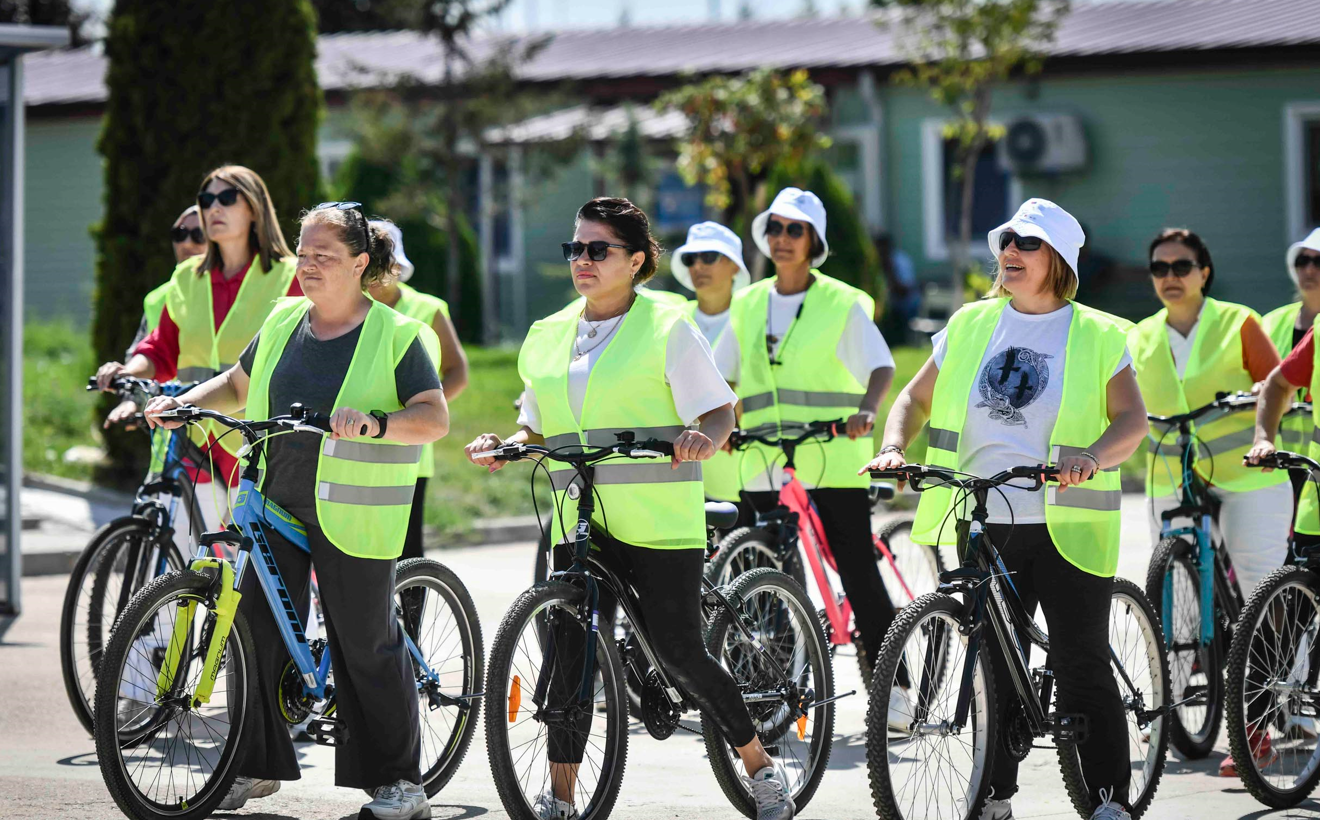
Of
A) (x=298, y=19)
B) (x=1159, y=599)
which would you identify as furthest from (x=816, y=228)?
(x=298, y=19)

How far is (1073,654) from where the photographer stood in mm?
5230

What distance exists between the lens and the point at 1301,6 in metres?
23.7

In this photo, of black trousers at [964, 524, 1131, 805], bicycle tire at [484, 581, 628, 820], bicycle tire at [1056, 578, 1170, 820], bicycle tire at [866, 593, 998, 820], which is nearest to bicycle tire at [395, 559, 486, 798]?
bicycle tire at [484, 581, 628, 820]

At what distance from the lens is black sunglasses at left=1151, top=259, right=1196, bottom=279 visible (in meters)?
7.14

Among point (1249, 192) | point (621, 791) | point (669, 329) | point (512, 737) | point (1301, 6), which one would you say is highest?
point (1301, 6)

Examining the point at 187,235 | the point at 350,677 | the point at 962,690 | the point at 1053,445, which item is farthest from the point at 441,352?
the point at 962,690

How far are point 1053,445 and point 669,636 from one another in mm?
1314

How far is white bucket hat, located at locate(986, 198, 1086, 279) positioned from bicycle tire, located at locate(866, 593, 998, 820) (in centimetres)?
114

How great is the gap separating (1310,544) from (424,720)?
10.8ft

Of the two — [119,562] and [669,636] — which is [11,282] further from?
[669,636]

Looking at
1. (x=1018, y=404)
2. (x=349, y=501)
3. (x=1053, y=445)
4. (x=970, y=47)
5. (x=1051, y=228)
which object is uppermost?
(x=970, y=47)

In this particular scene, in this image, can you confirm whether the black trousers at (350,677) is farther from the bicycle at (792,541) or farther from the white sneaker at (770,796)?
the bicycle at (792,541)

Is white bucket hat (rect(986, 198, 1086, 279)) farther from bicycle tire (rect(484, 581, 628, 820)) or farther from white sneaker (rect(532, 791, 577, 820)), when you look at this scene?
white sneaker (rect(532, 791, 577, 820))

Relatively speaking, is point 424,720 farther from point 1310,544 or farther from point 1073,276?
point 1310,544
